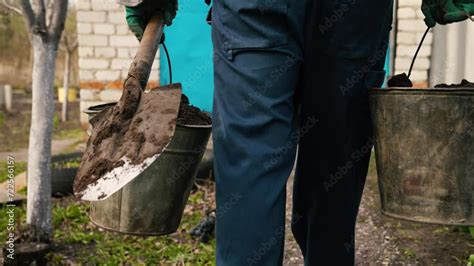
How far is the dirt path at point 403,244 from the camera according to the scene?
2.90 metres

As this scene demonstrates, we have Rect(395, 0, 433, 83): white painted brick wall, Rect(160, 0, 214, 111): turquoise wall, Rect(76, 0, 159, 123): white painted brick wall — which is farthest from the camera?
Rect(76, 0, 159, 123): white painted brick wall

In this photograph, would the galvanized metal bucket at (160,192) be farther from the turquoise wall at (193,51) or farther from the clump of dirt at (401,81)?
the turquoise wall at (193,51)

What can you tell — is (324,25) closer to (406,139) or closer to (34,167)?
(406,139)

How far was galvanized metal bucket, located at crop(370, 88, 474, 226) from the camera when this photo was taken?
5.43 feet

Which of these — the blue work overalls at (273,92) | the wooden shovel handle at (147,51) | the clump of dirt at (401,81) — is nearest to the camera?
the blue work overalls at (273,92)

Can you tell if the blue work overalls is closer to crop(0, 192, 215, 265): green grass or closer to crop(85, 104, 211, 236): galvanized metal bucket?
crop(85, 104, 211, 236): galvanized metal bucket

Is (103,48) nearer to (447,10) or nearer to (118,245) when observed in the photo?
(118,245)

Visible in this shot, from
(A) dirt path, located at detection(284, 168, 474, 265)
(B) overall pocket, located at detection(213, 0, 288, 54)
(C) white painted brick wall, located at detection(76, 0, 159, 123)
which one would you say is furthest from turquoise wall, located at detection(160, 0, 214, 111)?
(B) overall pocket, located at detection(213, 0, 288, 54)

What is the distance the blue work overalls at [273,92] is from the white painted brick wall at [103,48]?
17.1ft

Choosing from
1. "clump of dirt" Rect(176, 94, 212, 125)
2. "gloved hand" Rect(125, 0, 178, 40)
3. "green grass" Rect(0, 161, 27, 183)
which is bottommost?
"green grass" Rect(0, 161, 27, 183)

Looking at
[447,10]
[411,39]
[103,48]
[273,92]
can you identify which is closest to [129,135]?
[273,92]

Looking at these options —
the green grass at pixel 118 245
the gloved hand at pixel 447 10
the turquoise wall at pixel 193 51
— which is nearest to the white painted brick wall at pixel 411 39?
the turquoise wall at pixel 193 51

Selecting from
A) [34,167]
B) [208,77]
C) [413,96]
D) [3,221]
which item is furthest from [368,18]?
[208,77]

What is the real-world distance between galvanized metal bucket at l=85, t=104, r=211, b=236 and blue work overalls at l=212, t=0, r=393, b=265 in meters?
0.22
